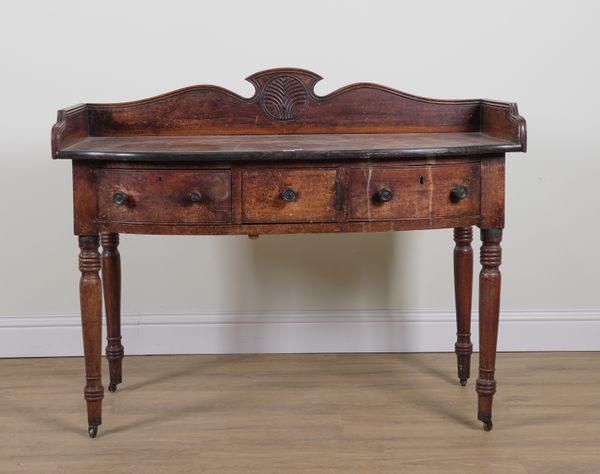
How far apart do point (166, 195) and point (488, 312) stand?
1.07 meters

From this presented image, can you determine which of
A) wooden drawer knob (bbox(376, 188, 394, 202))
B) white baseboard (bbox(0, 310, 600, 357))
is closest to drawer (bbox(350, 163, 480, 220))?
wooden drawer knob (bbox(376, 188, 394, 202))

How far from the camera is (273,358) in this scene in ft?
13.0

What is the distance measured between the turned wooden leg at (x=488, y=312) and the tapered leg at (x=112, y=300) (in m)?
1.31

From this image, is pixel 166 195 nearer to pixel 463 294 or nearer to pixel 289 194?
pixel 289 194

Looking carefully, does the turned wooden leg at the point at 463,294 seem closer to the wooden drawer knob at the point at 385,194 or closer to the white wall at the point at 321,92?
the white wall at the point at 321,92

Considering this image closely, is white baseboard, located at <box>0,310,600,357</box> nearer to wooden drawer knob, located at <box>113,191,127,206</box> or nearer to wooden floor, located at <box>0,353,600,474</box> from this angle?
wooden floor, located at <box>0,353,600,474</box>

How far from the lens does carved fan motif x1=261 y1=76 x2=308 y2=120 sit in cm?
349

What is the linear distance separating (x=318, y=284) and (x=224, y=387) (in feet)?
2.12

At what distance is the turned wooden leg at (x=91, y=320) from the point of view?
3021 mm

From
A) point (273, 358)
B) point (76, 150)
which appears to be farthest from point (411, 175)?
point (273, 358)

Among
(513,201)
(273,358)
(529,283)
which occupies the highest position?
(513,201)

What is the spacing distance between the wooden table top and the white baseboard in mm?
887

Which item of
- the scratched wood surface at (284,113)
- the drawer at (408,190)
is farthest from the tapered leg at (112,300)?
the drawer at (408,190)

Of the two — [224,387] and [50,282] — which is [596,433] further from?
[50,282]
